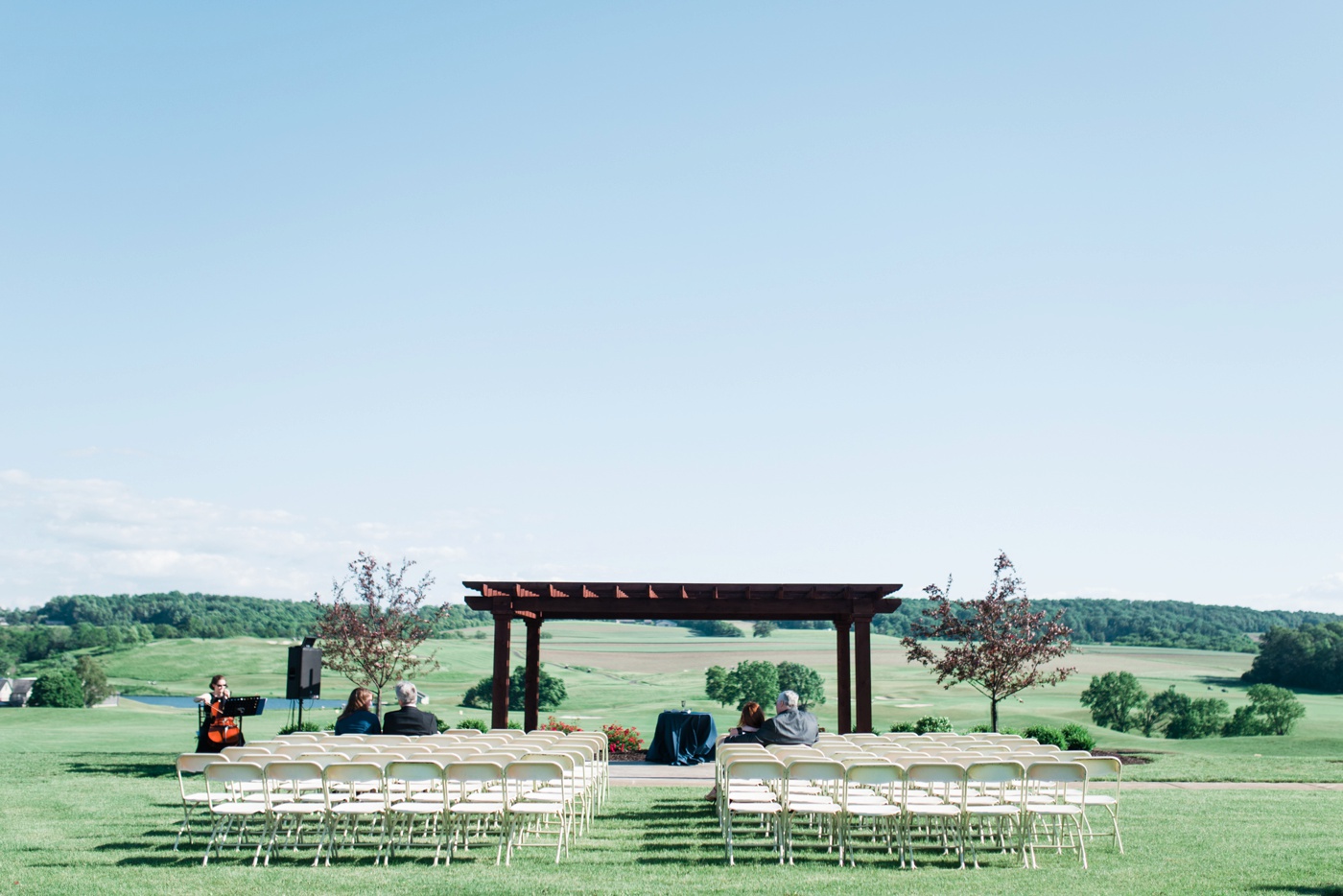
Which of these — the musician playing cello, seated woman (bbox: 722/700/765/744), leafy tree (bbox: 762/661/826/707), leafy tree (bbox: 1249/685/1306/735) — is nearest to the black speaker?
the musician playing cello

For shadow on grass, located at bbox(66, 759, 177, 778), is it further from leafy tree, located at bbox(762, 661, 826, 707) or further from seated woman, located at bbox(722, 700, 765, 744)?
leafy tree, located at bbox(762, 661, 826, 707)

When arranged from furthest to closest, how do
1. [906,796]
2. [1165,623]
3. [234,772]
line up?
[1165,623]
[906,796]
[234,772]

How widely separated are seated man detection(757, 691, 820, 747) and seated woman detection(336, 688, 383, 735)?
14.1 ft

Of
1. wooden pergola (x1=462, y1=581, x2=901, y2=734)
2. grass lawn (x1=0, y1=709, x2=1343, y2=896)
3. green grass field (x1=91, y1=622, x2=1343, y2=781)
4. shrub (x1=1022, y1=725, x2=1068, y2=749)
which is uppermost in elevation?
wooden pergola (x1=462, y1=581, x2=901, y2=734)

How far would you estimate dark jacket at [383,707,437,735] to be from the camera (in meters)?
11.4

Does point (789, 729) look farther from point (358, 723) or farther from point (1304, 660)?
point (1304, 660)

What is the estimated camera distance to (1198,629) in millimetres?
83562

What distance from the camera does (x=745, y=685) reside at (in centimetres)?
5250

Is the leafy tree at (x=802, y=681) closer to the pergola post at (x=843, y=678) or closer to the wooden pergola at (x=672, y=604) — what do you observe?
the pergola post at (x=843, y=678)

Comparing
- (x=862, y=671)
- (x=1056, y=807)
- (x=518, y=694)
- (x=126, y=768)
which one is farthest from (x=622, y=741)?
(x=518, y=694)

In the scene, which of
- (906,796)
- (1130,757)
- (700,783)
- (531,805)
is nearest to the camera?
(906,796)

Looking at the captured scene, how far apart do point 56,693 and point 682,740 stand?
3794cm

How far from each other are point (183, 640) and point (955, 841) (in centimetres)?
8172

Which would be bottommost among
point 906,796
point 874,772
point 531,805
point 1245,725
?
point 1245,725
